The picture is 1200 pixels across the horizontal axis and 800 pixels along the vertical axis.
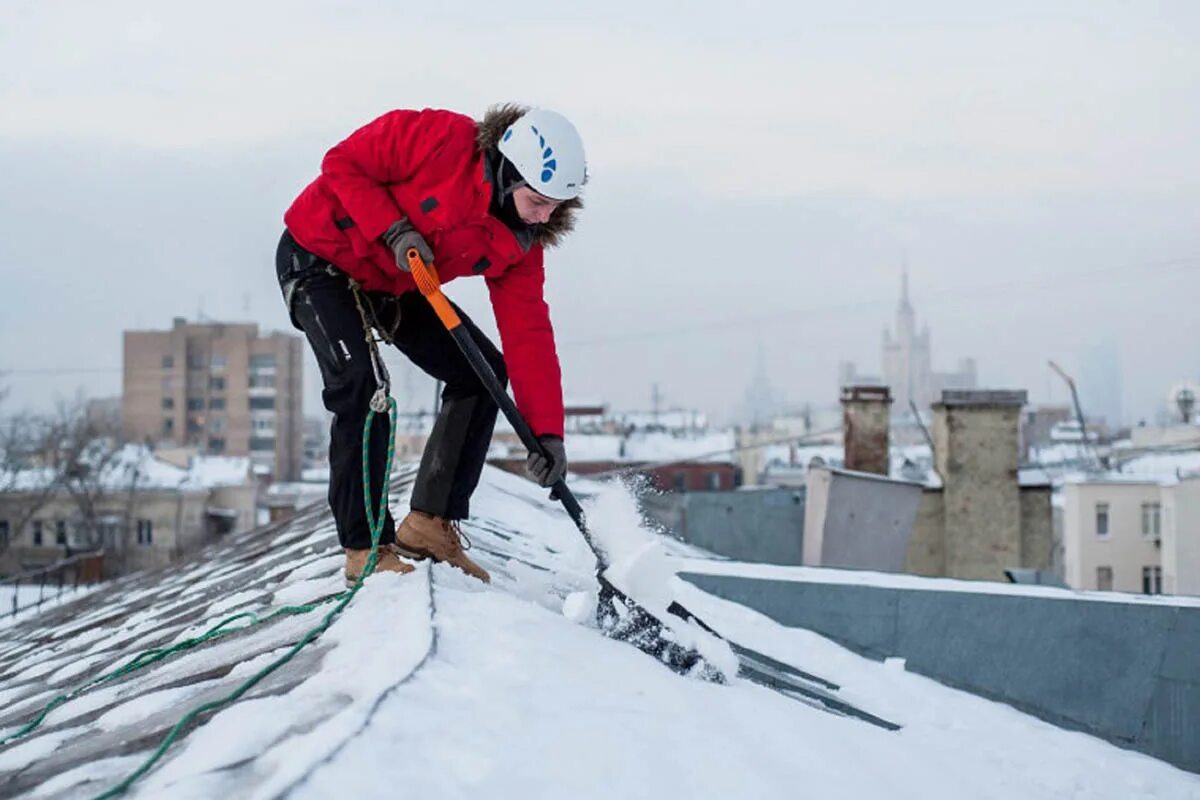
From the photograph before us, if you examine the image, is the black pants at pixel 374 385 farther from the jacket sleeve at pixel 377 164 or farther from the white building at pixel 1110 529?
the white building at pixel 1110 529

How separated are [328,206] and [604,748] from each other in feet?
6.94

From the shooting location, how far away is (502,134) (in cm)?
384

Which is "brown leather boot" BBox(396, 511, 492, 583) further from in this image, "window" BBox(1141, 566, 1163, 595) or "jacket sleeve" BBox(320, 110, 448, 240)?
"window" BBox(1141, 566, 1163, 595)

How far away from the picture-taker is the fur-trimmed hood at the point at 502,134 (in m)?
3.85

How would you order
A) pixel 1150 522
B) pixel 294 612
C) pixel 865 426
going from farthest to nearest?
pixel 1150 522
pixel 865 426
pixel 294 612

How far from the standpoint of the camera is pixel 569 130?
12.6ft

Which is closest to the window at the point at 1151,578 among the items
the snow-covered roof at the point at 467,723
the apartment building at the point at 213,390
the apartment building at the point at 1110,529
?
the apartment building at the point at 1110,529

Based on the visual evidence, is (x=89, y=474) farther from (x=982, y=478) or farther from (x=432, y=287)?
(x=432, y=287)

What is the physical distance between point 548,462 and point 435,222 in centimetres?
79

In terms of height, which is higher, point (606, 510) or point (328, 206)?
point (328, 206)

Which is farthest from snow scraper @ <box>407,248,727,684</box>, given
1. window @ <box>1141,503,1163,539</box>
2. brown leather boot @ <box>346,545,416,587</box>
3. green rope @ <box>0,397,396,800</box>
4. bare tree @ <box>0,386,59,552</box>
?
bare tree @ <box>0,386,59,552</box>

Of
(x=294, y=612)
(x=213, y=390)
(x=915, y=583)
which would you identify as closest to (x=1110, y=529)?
(x=915, y=583)

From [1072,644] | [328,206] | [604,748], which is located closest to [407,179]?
[328,206]

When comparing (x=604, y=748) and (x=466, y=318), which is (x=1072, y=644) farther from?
(x=604, y=748)
